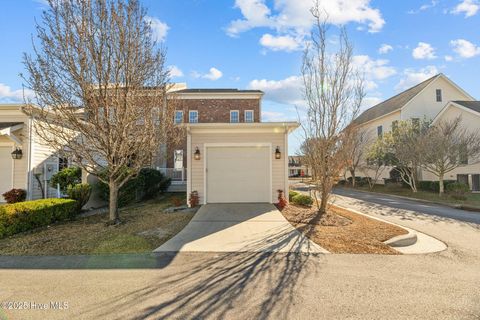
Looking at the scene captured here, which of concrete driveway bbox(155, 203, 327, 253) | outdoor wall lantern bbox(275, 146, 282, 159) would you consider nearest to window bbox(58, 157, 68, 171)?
concrete driveway bbox(155, 203, 327, 253)

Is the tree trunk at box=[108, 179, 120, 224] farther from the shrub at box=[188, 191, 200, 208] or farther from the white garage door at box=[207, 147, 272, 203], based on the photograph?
the white garage door at box=[207, 147, 272, 203]

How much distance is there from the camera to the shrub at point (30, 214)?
6.32 meters

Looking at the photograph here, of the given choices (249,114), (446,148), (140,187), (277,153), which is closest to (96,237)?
(140,187)

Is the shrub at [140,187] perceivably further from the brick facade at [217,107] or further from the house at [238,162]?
the brick facade at [217,107]

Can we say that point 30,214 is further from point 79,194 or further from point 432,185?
point 432,185

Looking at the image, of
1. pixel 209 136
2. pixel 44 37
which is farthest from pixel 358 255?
pixel 44 37

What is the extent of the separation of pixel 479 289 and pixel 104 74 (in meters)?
8.91

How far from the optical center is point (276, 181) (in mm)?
10359

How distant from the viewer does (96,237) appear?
242 inches

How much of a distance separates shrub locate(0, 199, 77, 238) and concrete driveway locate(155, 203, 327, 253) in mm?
4292

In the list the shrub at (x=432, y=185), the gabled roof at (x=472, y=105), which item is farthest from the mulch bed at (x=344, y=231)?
the gabled roof at (x=472, y=105)

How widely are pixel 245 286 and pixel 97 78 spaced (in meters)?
6.51

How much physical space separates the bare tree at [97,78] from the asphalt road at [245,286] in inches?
131

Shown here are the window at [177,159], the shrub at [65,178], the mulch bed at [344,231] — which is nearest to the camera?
the mulch bed at [344,231]
